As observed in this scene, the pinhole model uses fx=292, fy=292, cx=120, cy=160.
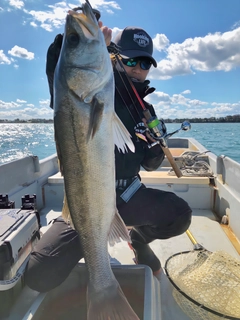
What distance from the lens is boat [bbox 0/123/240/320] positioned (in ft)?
7.86

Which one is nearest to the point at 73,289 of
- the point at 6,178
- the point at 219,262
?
Result: the point at 219,262

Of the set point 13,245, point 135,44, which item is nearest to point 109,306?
point 13,245

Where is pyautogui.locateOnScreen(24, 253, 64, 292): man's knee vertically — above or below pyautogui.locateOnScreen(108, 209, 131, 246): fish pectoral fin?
below

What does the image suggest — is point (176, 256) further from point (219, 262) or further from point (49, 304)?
point (49, 304)

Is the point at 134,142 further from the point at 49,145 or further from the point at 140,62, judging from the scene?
the point at 49,145

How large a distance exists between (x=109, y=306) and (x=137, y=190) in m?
1.26

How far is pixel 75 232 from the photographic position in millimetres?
2664

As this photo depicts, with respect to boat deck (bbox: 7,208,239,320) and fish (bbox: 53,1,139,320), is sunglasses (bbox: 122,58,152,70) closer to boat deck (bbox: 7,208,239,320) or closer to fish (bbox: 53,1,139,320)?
fish (bbox: 53,1,139,320)

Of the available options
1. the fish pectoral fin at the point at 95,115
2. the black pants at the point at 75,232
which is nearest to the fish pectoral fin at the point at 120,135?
the fish pectoral fin at the point at 95,115

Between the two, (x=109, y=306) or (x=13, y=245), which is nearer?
(x=109, y=306)

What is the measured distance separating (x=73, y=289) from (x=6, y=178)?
2.53 metres

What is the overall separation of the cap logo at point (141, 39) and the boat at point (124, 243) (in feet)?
6.49

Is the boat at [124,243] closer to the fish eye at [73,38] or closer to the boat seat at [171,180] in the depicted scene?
the boat seat at [171,180]

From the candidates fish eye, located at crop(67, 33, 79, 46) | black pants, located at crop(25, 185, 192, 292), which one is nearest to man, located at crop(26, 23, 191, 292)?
black pants, located at crop(25, 185, 192, 292)
